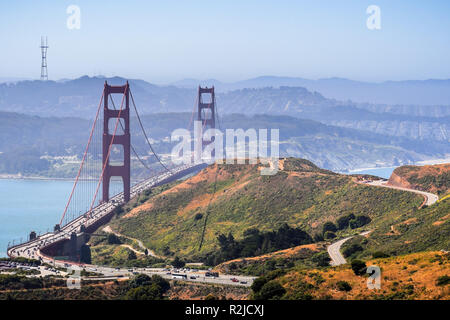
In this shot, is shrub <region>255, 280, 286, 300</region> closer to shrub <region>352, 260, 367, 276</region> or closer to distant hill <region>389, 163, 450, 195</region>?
shrub <region>352, 260, 367, 276</region>

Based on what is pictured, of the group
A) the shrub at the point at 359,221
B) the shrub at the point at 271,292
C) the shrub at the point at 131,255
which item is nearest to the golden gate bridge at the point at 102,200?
the shrub at the point at 131,255

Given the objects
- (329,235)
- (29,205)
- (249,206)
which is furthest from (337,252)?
(29,205)

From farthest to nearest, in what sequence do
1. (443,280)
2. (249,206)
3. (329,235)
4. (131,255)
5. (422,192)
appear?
(249,206)
(422,192)
(131,255)
(329,235)
(443,280)

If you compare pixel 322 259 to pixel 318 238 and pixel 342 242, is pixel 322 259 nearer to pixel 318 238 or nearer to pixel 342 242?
pixel 342 242

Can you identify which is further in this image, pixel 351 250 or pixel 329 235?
pixel 329 235

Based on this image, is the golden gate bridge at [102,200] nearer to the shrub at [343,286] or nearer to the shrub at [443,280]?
the shrub at [343,286]

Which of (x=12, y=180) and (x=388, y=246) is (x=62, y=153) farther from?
(x=388, y=246)
